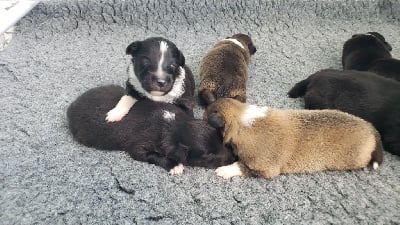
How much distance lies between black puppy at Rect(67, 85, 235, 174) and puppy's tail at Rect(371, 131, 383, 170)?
2.89ft

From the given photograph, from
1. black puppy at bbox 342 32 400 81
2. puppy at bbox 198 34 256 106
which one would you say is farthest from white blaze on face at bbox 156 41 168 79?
black puppy at bbox 342 32 400 81

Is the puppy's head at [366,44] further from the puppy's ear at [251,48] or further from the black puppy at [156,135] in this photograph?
the black puppy at [156,135]

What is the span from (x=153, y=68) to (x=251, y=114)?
2.53ft

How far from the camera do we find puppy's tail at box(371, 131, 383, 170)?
265 centimetres

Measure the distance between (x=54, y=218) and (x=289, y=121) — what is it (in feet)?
4.88

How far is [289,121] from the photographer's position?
266 centimetres

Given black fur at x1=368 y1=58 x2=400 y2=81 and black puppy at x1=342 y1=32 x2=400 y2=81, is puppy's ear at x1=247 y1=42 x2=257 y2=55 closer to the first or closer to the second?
black puppy at x1=342 y1=32 x2=400 y2=81

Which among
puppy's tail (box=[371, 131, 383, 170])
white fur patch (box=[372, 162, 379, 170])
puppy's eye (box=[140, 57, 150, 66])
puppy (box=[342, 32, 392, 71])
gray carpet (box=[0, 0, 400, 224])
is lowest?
gray carpet (box=[0, 0, 400, 224])

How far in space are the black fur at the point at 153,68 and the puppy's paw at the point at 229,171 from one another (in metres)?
0.59

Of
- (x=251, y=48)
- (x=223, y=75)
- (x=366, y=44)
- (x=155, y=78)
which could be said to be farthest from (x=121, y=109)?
(x=366, y=44)

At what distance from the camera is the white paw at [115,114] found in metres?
2.81

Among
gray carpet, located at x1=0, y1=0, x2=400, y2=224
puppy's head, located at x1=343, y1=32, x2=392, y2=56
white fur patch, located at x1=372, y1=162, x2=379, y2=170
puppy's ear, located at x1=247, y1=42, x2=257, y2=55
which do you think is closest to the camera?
gray carpet, located at x1=0, y1=0, x2=400, y2=224

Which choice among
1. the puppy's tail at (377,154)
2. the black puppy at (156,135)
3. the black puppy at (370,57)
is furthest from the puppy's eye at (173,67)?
the black puppy at (370,57)

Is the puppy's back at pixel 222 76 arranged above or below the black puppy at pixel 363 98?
below
